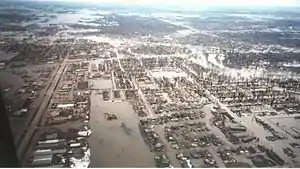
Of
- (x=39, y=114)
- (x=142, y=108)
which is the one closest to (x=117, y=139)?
(x=142, y=108)

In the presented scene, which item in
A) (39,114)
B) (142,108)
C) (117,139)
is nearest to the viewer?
(117,139)

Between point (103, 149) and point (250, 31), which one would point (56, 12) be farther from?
point (103, 149)

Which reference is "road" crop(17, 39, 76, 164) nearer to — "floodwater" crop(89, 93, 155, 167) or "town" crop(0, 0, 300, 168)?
"town" crop(0, 0, 300, 168)

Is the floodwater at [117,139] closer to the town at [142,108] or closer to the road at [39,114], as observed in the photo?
the town at [142,108]

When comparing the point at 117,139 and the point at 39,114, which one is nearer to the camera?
the point at 117,139

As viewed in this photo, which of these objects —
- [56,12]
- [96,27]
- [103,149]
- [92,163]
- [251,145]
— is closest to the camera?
[92,163]

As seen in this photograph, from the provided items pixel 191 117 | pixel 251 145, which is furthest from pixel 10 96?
pixel 251 145

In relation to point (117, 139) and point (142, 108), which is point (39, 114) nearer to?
point (117, 139)

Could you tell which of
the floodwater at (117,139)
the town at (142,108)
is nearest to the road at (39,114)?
the town at (142,108)

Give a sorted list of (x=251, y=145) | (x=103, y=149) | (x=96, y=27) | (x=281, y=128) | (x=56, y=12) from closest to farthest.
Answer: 1. (x=103, y=149)
2. (x=251, y=145)
3. (x=281, y=128)
4. (x=96, y=27)
5. (x=56, y=12)

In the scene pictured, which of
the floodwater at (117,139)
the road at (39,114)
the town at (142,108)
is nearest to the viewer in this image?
the road at (39,114)

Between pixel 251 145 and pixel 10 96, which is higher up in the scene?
pixel 10 96
